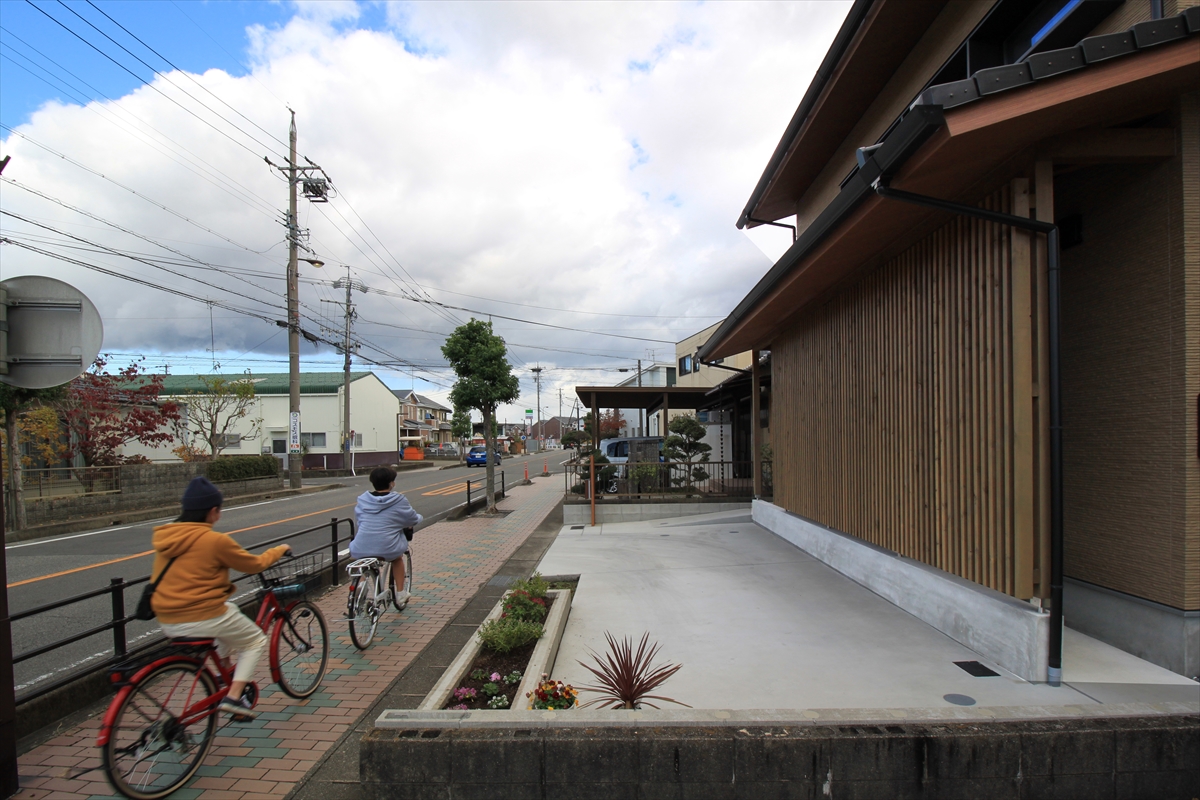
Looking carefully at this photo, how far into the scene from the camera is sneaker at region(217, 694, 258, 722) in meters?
3.42

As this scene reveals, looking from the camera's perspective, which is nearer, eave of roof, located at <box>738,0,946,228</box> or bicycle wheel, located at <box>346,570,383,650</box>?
bicycle wheel, located at <box>346,570,383,650</box>

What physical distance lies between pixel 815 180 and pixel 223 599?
407 inches

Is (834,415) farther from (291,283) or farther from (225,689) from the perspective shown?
(291,283)

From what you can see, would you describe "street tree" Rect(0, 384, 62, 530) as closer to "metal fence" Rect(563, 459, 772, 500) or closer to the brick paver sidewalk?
the brick paver sidewalk

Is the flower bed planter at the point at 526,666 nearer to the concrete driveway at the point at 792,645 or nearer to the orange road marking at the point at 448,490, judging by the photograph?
the concrete driveway at the point at 792,645

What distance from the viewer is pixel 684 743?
2.79 metres

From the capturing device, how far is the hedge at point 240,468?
20578mm

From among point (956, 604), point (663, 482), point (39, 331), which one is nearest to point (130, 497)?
point (663, 482)

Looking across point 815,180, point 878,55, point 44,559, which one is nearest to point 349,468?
point 44,559

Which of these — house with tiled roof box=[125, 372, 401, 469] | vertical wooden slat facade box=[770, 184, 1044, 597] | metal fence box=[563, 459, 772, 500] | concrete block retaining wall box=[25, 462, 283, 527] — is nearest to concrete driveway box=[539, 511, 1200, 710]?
vertical wooden slat facade box=[770, 184, 1044, 597]

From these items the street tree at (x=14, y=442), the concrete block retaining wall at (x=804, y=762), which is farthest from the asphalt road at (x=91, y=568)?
the concrete block retaining wall at (x=804, y=762)

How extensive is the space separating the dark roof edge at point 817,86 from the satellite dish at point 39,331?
7.42 metres

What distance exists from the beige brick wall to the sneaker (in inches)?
221

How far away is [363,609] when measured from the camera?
5.25m
